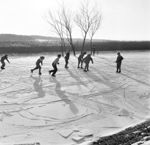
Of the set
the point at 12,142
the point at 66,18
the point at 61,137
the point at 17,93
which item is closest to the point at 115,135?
the point at 61,137

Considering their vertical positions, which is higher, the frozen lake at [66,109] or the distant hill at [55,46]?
the distant hill at [55,46]

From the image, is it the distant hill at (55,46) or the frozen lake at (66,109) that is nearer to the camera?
the frozen lake at (66,109)

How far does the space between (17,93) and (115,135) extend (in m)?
5.59

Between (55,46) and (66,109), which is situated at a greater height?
(55,46)

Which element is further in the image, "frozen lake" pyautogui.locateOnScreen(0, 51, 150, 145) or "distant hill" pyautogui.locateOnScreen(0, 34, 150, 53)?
"distant hill" pyautogui.locateOnScreen(0, 34, 150, 53)

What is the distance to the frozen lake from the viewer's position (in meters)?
5.90

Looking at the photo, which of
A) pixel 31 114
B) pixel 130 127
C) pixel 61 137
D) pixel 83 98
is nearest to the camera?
pixel 61 137

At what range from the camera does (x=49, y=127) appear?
6.32 meters

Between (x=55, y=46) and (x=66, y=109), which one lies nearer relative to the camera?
(x=66, y=109)

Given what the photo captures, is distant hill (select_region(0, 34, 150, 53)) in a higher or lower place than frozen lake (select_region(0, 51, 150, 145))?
higher

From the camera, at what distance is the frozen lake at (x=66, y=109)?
5902mm

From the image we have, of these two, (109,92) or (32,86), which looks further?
(32,86)

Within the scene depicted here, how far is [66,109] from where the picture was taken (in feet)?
25.7

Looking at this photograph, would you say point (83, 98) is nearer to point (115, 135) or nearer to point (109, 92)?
point (109, 92)
